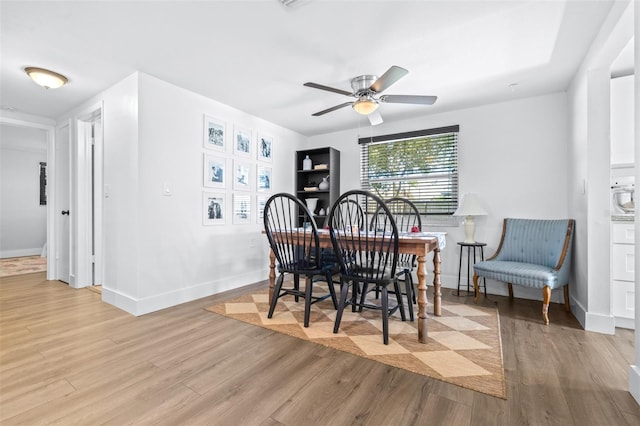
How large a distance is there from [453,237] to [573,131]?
5.35 ft

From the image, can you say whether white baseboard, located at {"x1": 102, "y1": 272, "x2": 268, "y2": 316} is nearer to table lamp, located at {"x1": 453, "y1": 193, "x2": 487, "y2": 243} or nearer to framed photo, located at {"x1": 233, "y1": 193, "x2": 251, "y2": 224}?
framed photo, located at {"x1": 233, "y1": 193, "x2": 251, "y2": 224}

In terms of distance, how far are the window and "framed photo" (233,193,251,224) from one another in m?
1.79

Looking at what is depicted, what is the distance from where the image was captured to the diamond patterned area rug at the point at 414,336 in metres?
1.70

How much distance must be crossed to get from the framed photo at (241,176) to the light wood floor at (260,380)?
186cm

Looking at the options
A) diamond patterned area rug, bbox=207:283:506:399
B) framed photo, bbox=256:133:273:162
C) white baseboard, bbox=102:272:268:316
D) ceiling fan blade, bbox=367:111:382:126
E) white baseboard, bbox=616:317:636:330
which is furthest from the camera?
framed photo, bbox=256:133:273:162

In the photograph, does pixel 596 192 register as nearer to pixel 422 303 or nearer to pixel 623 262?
pixel 623 262

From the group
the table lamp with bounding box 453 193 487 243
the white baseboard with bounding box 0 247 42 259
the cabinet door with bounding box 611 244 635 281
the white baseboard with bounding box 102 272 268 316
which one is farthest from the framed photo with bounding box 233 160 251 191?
the white baseboard with bounding box 0 247 42 259

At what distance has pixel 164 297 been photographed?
286 cm

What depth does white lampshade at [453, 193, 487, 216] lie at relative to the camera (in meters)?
3.26

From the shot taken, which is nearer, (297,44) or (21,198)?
(297,44)

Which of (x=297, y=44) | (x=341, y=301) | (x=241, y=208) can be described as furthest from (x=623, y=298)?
(x=241, y=208)

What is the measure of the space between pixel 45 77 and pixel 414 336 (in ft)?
12.9

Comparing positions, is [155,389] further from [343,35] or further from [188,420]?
[343,35]

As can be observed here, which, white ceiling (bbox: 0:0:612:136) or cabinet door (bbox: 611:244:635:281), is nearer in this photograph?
white ceiling (bbox: 0:0:612:136)
